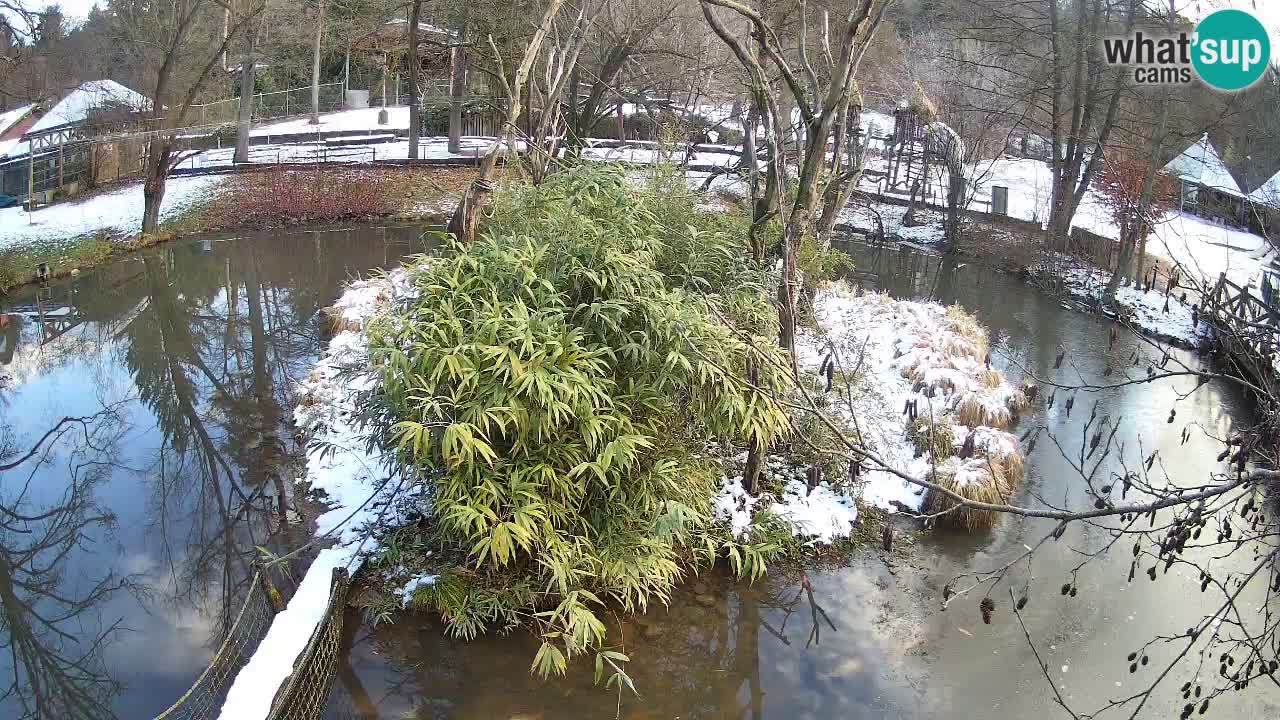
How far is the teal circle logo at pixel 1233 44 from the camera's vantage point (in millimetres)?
7250

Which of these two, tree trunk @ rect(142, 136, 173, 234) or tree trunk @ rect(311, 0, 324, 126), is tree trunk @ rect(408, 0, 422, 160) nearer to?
tree trunk @ rect(311, 0, 324, 126)

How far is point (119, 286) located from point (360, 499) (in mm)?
8675

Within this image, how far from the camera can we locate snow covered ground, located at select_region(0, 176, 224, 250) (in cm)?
1530

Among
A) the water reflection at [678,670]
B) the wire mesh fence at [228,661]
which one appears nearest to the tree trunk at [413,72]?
the wire mesh fence at [228,661]

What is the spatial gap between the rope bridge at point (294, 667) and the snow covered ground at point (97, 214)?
38.0 feet

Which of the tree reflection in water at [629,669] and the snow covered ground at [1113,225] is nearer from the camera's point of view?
the tree reflection in water at [629,669]

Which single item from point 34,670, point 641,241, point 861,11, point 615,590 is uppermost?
point 861,11

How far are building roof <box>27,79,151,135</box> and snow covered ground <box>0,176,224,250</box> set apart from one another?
13.6ft

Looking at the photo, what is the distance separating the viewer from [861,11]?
6.38m

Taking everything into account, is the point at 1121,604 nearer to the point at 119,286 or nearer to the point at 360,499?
Answer: the point at 360,499

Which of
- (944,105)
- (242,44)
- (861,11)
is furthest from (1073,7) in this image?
(242,44)

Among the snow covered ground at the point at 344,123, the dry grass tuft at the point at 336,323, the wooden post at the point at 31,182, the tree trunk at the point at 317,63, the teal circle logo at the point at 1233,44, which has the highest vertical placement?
the tree trunk at the point at 317,63

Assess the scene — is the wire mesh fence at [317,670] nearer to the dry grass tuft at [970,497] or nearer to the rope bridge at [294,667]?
the rope bridge at [294,667]

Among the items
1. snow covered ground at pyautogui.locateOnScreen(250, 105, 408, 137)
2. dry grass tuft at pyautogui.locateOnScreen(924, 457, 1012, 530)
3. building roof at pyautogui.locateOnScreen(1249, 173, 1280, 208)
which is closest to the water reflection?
dry grass tuft at pyautogui.locateOnScreen(924, 457, 1012, 530)
